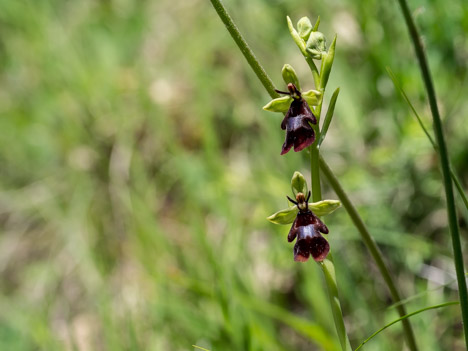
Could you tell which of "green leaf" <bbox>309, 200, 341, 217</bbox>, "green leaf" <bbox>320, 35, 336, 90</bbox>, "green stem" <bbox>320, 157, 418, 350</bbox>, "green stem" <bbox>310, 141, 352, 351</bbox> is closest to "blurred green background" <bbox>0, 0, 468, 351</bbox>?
"green stem" <bbox>320, 157, 418, 350</bbox>

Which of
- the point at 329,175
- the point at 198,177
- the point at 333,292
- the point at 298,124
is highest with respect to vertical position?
the point at 298,124

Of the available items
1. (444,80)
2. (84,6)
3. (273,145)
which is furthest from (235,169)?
(84,6)

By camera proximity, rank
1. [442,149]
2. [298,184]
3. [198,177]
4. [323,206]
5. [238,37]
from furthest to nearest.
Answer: [198,177], [298,184], [323,206], [238,37], [442,149]

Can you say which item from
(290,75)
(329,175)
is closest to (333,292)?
(329,175)

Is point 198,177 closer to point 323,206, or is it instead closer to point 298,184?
point 298,184

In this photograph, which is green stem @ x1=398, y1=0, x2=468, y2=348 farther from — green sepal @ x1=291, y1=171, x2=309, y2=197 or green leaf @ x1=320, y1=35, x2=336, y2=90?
green sepal @ x1=291, y1=171, x2=309, y2=197

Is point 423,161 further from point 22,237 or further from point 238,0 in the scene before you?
point 22,237
